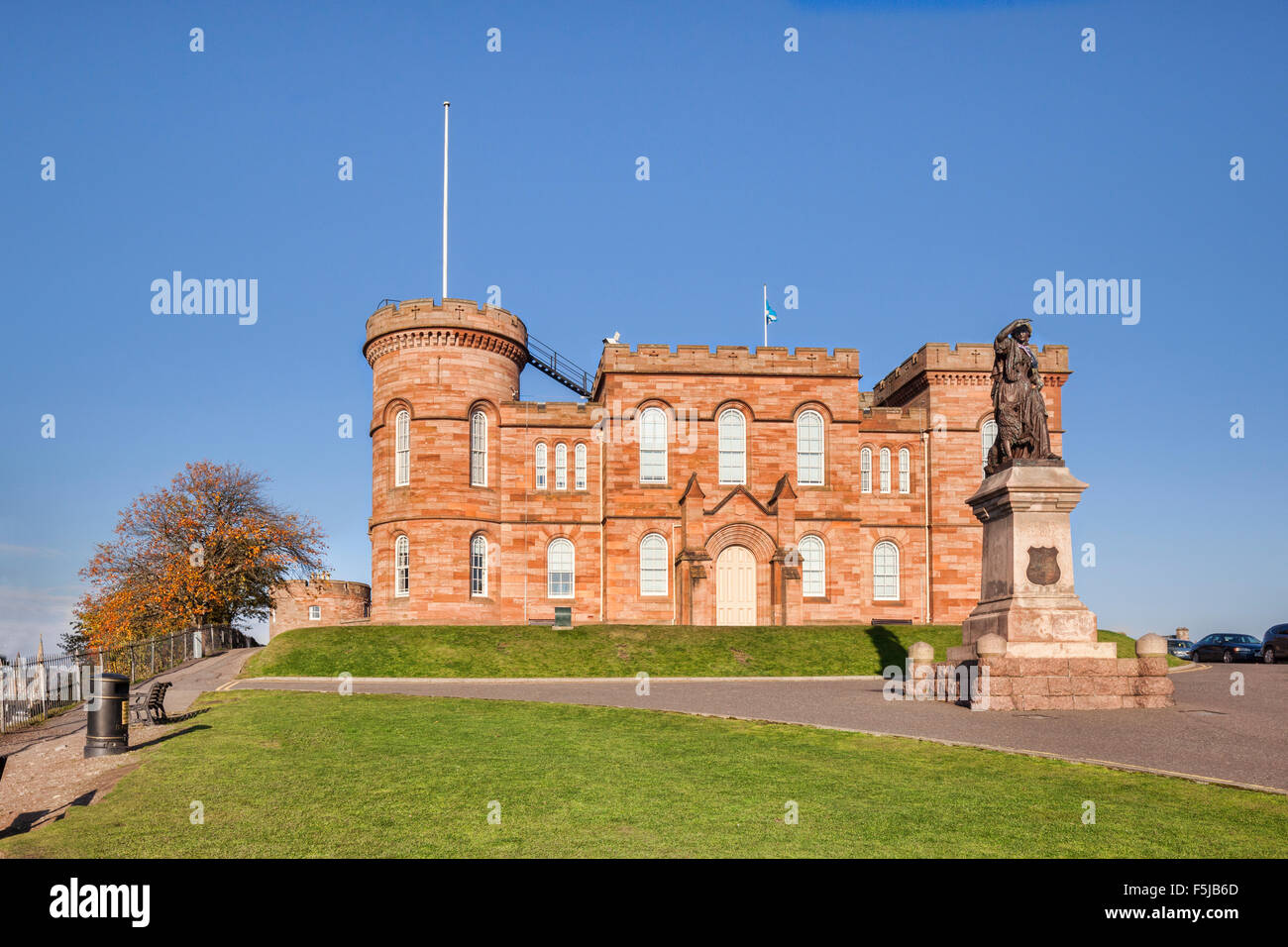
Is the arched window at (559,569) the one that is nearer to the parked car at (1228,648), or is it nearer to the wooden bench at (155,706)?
the wooden bench at (155,706)

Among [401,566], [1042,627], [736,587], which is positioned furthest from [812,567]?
[1042,627]

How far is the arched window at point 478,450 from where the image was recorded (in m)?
40.3

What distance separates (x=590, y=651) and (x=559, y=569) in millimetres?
10797

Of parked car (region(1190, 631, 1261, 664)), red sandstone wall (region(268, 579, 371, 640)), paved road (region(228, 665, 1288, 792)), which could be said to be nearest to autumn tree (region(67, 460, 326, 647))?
red sandstone wall (region(268, 579, 371, 640))

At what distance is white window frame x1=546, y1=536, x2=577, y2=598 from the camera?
40.3 m

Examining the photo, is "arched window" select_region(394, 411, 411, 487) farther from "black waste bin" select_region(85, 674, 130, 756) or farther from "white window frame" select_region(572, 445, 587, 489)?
"black waste bin" select_region(85, 674, 130, 756)

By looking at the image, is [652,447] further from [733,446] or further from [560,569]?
[560,569]

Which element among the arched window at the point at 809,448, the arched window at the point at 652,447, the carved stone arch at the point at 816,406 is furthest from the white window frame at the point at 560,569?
the carved stone arch at the point at 816,406

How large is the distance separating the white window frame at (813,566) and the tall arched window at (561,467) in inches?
396

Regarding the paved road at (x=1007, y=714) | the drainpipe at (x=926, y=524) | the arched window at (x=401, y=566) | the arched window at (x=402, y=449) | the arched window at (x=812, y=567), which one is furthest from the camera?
the drainpipe at (x=926, y=524)

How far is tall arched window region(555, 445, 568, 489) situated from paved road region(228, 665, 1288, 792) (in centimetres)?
1534

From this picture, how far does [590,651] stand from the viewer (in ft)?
98.4
